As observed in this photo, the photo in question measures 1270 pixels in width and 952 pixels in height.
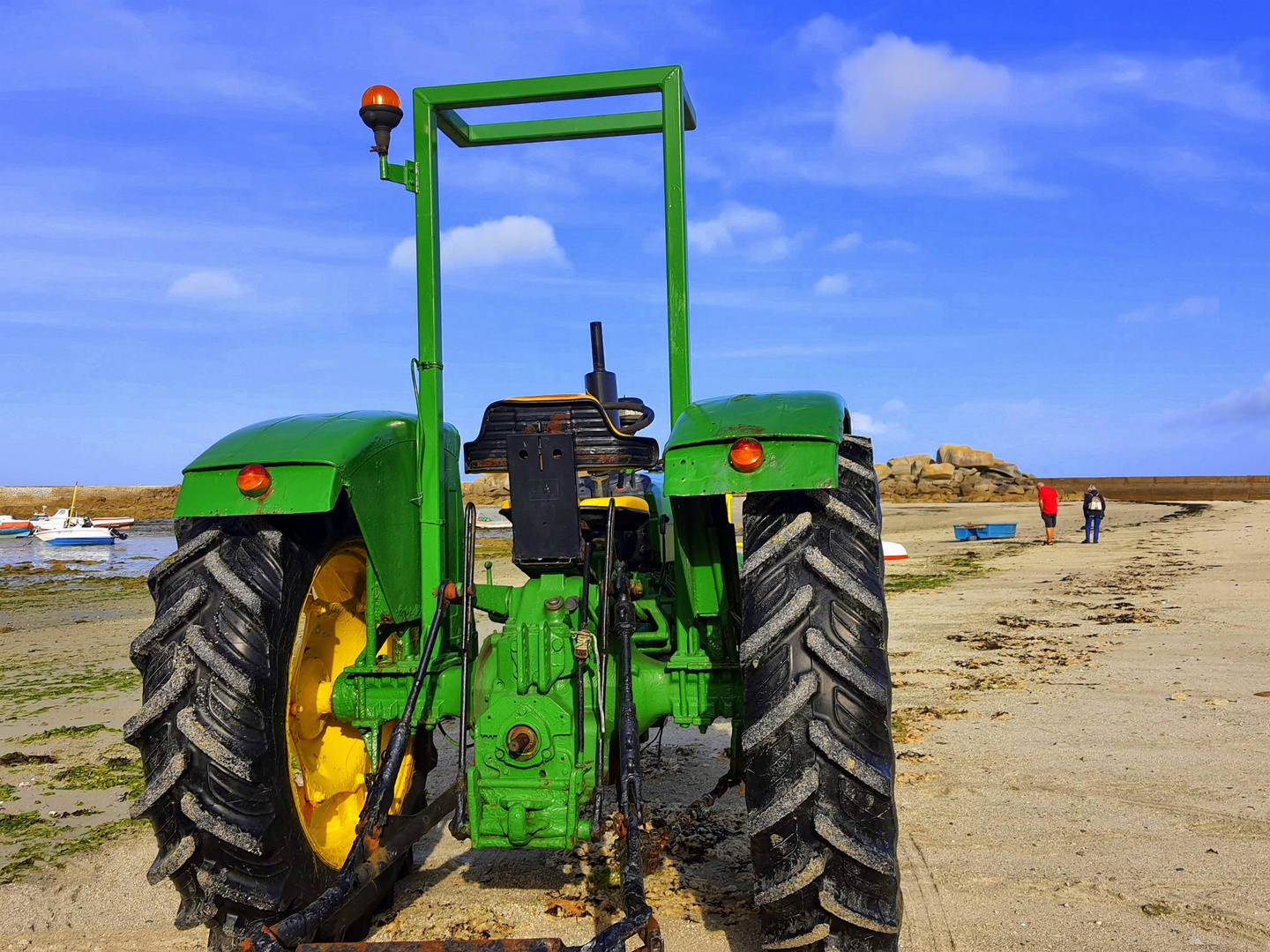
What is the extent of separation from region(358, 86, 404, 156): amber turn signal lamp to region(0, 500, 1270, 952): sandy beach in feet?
8.82

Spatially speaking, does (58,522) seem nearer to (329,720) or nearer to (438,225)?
(329,720)

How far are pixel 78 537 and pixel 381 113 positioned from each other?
38.0 meters

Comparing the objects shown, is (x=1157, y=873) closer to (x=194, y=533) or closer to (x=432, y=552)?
(x=432, y=552)

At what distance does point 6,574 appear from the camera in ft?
71.8

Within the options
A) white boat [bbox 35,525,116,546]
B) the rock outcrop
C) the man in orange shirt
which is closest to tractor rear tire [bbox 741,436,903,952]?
the man in orange shirt

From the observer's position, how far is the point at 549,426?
3.26 meters

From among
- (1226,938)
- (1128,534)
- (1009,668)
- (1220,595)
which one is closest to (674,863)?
(1226,938)

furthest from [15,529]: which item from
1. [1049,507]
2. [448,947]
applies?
[448,947]

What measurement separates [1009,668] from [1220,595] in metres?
5.10

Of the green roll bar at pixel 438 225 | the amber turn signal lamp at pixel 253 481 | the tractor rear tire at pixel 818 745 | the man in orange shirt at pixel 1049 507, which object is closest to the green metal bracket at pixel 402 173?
the green roll bar at pixel 438 225

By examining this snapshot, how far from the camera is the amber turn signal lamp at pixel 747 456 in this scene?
2.60 m

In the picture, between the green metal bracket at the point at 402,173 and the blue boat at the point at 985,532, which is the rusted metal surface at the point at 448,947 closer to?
the green metal bracket at the point at 402,173

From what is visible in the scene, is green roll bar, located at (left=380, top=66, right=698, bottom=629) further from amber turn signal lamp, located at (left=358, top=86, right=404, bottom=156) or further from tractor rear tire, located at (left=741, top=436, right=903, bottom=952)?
tractor rear tire, located at (left=741, top=436, right=903, bottom=952)

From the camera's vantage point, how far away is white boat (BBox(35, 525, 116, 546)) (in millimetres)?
35500
